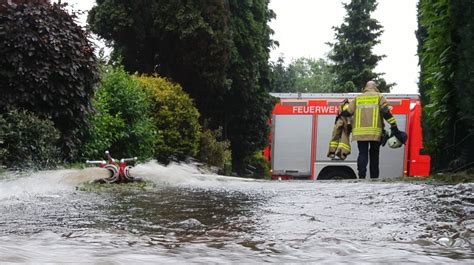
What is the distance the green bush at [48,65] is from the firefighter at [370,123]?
14.2 ft

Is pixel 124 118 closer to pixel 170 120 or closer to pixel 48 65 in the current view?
pixel 170 120

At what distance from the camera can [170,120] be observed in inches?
481

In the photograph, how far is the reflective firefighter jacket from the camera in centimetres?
886

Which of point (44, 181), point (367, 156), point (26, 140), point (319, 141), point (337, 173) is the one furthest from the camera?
point (319, 141)

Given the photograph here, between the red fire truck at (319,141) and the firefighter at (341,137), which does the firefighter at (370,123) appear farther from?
the red fire truck at (319,141)

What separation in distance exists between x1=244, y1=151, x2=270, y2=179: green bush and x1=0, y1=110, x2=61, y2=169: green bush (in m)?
14.0

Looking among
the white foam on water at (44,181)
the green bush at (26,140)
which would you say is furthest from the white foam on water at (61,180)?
the green bush at (26,140)

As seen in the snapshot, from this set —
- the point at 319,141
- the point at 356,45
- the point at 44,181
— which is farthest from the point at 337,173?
the point at 356,45

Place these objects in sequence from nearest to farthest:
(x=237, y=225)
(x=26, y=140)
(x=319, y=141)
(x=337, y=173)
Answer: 1. (x=237, y=225)
2. (x=26, y=140)
3. (x=337, y=173)
4. (x=319, y=141)

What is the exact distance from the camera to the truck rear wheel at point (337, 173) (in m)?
16.5

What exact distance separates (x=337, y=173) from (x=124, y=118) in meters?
8.63

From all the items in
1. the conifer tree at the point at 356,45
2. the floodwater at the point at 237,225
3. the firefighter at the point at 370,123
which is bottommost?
the floodwater at the point at 237,225

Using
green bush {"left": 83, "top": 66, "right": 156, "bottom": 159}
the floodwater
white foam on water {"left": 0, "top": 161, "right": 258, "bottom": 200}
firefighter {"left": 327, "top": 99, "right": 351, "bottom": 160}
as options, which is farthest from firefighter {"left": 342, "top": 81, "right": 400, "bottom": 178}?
green bush {"left": 83, "top": 66, "right": 156, "bottom": 159}

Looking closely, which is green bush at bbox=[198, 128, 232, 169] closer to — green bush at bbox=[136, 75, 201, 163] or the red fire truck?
green bush at bbox=[136, 75, 201, 163]
